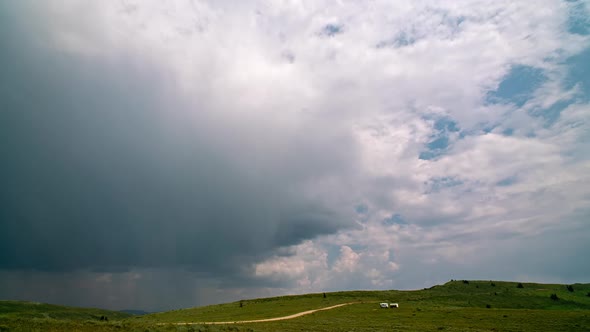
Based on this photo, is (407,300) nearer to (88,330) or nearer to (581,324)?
(581,324)

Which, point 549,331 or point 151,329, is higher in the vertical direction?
point 151,329

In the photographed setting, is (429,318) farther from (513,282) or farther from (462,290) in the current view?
(513,282)

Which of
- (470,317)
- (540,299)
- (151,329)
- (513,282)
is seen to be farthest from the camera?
(513,282)

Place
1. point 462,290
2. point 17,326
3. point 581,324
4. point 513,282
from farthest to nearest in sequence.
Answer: point 513,282, point 462,290, point 581,324, point 17,326

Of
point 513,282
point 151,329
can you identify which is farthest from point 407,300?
point 151,329

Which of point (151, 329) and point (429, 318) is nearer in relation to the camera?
point (151, 329)

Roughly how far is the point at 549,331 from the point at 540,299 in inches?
2570

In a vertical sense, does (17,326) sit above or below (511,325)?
above

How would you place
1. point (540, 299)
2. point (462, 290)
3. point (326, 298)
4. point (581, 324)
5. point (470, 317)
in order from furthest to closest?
point (462, 290) < point (326, 298) < point (540, 299) < point (470, 317) < point (581, 324)

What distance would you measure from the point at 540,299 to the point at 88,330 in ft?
385

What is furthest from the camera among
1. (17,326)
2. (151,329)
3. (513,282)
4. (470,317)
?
(513,282)

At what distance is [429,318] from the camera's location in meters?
66.5

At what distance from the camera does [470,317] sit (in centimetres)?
6500

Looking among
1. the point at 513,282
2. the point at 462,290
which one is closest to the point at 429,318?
the point at 462,290
